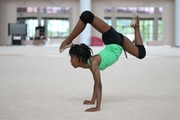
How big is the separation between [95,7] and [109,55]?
24.9 m

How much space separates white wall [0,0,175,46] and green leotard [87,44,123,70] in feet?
80.6

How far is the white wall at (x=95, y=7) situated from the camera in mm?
27672

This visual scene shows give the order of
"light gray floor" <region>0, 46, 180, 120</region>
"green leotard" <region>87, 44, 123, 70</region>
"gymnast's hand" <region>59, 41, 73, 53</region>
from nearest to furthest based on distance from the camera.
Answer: "light gray floor" <region>0, 46, 180, 120</region> → "green leotard" <region>87, 44, 123, 70</region> → "gymnast's hand" <region>59, 41, 73, 53</region>

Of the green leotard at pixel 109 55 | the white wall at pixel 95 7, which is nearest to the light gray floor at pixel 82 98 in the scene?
the green leotard at pixel 109 55

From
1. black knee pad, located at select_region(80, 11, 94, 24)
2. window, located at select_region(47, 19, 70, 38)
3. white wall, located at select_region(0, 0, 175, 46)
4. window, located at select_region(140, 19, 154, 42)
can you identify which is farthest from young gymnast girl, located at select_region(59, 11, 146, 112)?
window, located at select_region(140, 19, 154, 42)

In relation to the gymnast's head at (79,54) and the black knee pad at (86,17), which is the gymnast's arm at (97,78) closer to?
the gymnast's head at (79,54)

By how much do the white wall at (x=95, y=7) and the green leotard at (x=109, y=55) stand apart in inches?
967

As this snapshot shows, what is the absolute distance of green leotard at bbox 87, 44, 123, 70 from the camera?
3131 millimetres

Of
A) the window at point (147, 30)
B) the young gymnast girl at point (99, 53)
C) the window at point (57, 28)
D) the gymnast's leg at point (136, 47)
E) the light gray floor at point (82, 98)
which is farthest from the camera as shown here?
the window at point (147, 30)

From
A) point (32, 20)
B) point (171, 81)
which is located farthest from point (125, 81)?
point (32, 20)

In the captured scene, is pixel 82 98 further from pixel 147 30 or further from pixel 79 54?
pixel 147 30

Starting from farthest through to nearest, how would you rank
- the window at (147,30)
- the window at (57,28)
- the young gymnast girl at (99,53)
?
the window at (147,30) < the window at (57,28) < the young gymnast girl at (99,53)

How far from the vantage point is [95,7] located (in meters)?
27.7

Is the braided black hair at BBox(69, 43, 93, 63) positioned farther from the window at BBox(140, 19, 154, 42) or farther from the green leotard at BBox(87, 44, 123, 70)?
the window at BBox(140, 19, 154, 42)
